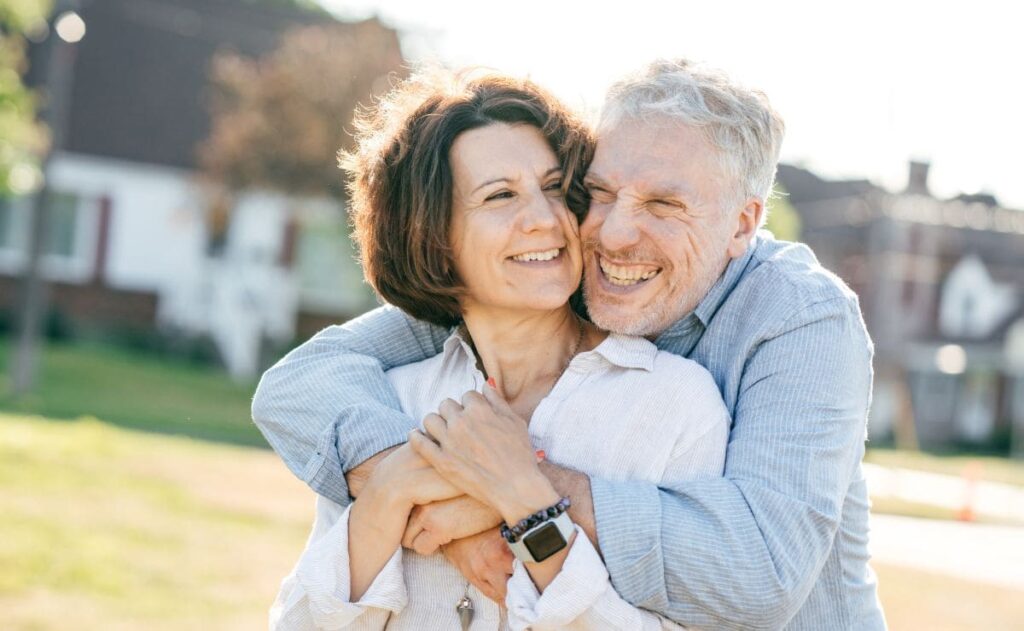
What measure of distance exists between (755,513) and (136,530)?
7498mm

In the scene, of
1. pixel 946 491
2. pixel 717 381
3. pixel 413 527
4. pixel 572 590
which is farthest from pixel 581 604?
pixel 946 491

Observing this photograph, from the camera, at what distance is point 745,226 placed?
333 cm

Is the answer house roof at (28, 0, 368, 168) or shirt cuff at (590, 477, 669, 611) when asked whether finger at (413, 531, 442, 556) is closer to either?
shirt cuff at (590, 477, 669, 611)

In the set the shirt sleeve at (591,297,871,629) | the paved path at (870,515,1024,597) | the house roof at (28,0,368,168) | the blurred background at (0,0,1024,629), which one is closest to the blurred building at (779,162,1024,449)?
the blurred background at (0,0,1024,629)

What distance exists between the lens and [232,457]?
1344 cm

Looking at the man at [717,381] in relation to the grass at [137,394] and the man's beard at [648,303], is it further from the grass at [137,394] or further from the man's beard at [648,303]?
the grass at [137,394]

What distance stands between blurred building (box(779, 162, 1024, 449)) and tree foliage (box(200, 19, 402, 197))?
1837 centimetres

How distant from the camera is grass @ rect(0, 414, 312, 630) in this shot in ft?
24.3

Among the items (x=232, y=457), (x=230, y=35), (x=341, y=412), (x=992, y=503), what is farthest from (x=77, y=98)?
(x=341, y=412)

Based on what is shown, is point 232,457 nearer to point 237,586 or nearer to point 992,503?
point 237,586

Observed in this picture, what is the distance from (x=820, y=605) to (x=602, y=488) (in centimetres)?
70

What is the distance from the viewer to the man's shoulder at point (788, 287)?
2.96 meters

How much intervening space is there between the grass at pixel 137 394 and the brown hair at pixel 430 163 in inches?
478

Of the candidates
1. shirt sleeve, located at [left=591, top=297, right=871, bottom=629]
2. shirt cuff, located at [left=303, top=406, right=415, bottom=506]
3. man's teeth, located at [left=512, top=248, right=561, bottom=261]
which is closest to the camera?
shirt sleeve, located at [left=591, top=297, right=871, bottom=629]
